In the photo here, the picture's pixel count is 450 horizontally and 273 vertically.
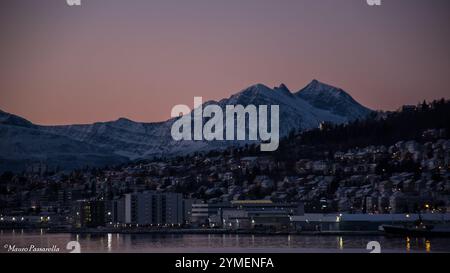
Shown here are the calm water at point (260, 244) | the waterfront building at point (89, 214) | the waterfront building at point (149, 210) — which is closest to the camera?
the calm water at point (260, 244)

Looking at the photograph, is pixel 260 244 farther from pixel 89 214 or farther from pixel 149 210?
pixel 89 214

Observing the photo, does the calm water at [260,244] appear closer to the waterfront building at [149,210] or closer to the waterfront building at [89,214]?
the waterfront building at [89,214]

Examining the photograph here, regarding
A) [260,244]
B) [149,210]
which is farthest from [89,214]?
[260,244]

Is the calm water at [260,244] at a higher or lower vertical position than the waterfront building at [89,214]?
lower

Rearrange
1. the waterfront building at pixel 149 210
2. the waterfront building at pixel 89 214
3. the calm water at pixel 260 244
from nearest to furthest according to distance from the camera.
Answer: the calm water at pixel 260 244, the waterfront building at pixel 89 214, the waterfront building at pixel 149 210

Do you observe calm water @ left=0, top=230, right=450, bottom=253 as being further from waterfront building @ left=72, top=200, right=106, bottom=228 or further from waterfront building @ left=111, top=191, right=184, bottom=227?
waterfront building @ left=111, top=191, right=184, bottom=227

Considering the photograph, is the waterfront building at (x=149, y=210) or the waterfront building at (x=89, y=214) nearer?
the waterfront building at (x=89, y=214)

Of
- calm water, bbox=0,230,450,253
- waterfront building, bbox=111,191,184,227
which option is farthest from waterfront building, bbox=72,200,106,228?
calm water, bbox=0,230,450,253

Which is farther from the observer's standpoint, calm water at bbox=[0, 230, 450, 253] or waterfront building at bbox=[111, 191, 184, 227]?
waterfront building at bbox=[111, 191, 184, 227]

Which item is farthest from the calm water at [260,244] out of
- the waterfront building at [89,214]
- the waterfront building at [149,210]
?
the waterfront building at [149,210]

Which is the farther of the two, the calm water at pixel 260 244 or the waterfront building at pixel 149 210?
the waterfront building at pixel 149 210

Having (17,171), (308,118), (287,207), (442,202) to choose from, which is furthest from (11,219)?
(442,202)
